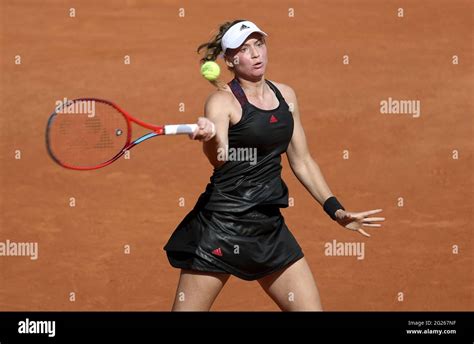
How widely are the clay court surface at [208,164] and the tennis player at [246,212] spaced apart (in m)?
3.25

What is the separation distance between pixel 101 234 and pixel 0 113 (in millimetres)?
2565

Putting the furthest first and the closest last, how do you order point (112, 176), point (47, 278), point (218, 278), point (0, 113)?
point (0, 113), point (112, 176), point (47, 278), point (218, 278)

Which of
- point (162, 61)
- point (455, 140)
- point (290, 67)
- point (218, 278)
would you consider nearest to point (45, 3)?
point (162, 61)

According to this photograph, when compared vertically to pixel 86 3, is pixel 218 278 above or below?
below

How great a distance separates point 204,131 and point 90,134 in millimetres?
946

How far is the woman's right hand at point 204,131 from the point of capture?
591cm

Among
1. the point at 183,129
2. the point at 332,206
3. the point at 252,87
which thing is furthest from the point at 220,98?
the point at 332,206

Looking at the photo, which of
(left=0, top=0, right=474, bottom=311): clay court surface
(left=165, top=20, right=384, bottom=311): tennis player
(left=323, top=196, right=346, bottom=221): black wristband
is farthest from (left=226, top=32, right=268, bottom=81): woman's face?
(left=0, top=0, right=474, bottom=311): clay court surface

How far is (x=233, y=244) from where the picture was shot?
A: 649 centimetres

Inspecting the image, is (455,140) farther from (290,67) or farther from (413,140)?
(290,67)

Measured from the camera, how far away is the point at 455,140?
12188mm

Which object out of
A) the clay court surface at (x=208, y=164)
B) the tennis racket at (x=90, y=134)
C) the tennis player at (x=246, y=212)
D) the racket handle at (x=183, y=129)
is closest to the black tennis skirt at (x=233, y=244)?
the tennis player at (x=246, y=212)

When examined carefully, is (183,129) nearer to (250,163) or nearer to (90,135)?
(250,163)

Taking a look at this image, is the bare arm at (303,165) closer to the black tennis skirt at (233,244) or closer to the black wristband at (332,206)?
the black wristband at (332,206)
